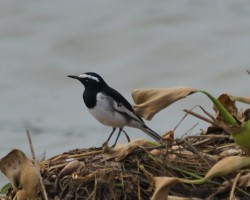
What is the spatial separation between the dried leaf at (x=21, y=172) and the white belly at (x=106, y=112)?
1.83m

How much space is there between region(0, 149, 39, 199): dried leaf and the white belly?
1832mm

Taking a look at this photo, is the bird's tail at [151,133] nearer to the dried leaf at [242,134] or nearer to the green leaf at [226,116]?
the green leaf at [226,116]

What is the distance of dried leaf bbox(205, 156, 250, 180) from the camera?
524 cm

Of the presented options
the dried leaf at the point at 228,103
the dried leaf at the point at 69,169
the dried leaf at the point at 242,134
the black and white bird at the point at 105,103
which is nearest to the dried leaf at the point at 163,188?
the dried leaf at the point at 242,134

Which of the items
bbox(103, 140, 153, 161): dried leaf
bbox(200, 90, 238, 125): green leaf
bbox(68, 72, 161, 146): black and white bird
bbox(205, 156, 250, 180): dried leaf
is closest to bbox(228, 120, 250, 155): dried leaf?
bbox(205, 156, 250, 180): dried leaf

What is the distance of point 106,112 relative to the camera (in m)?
7.55

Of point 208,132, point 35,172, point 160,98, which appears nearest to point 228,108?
point 208,132

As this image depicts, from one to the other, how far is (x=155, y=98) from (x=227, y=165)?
1.78 feet

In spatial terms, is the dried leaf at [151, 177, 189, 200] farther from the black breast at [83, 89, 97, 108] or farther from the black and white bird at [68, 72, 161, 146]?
the black breast at [83, 89, 97, 108]

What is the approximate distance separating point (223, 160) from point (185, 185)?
27 cm

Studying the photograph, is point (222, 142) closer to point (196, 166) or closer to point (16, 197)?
point (196, 166)

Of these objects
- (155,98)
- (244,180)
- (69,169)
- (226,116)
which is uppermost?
(155,98)

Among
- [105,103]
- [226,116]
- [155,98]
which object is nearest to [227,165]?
[226,116]

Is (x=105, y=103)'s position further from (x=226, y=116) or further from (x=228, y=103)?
(x=226, y=116)
